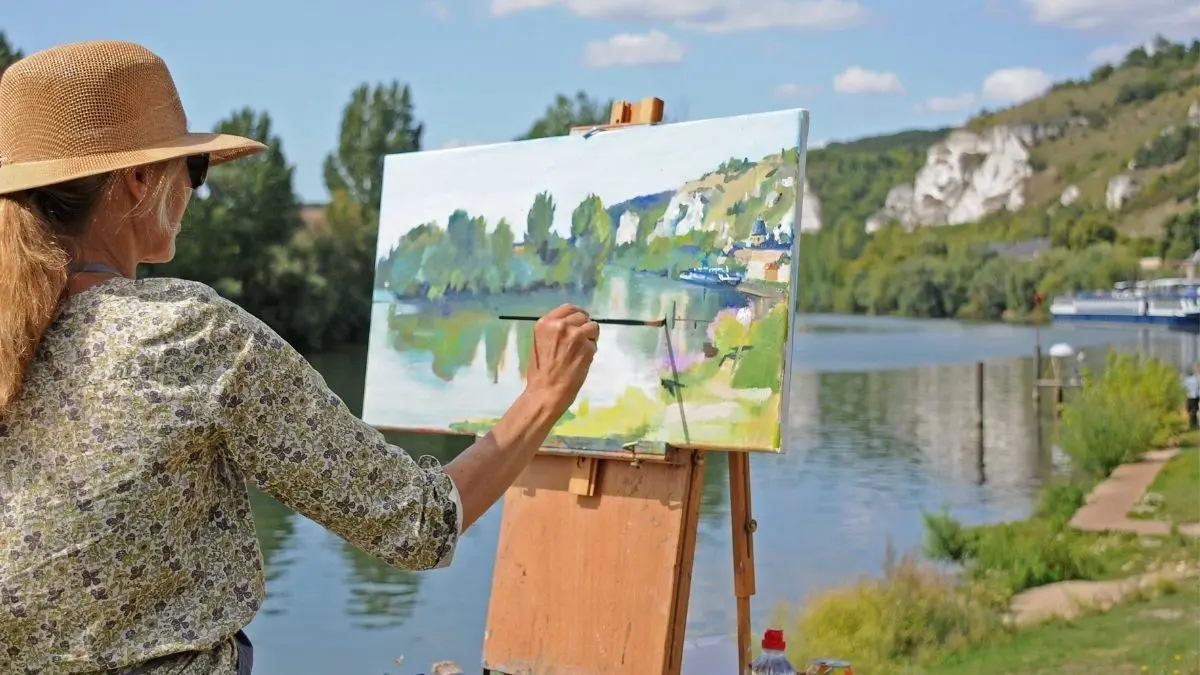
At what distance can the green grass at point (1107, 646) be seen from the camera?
209 inches

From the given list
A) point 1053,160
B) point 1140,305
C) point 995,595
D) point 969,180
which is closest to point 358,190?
point 1140,305

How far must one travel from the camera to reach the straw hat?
1.42m

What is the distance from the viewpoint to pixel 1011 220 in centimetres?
5425

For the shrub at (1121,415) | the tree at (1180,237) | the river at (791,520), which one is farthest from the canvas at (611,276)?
the tree at (1180,237)

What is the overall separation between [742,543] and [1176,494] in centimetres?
843

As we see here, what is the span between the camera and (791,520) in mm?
10297

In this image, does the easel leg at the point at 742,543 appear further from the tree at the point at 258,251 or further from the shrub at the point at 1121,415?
the tree at the point at 258,251

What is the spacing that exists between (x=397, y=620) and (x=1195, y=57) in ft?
176

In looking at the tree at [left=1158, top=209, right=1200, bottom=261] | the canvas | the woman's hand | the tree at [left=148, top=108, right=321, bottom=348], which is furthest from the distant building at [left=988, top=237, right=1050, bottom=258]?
the woman's hand

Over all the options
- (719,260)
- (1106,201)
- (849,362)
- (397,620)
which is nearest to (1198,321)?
(849,362)

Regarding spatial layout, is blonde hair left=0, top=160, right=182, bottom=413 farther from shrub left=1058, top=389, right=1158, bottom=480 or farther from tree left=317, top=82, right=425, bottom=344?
tree left=317, top=82, right=425, bottom=344

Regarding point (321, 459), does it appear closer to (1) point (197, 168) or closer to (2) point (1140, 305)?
(1) point (197, 168)

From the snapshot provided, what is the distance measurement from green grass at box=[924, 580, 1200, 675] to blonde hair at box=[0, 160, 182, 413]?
14.9 feet

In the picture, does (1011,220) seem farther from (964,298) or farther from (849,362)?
(849,362)
